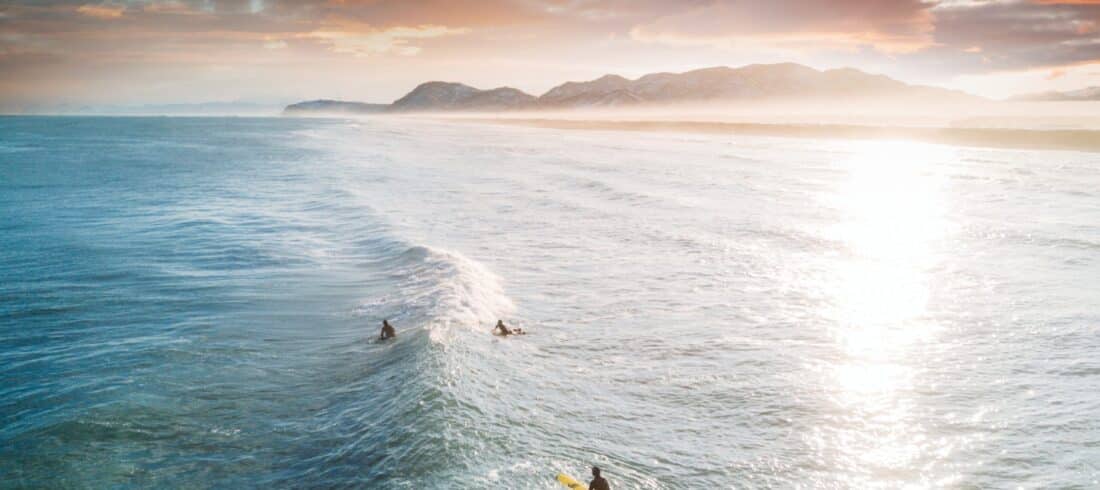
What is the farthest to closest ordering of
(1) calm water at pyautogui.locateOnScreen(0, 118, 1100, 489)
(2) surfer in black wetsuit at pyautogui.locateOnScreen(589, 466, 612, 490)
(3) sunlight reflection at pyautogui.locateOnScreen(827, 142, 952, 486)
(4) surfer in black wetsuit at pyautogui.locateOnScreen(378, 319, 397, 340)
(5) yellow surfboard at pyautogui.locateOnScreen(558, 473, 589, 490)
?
(4) surfer in black wetsuit at pyautogui.locateOnScreen(378, 319, 397, 340) < (3) sunlight reflection at pyautogui.locateOnScreen(827, 142, 952, 486) < (1) calm water at pyautogui.locateOnScreen(0, 118, 1100, 489) < (5) yellow surfboard at pyautogui.locateOnScreen(558, 473, 589, 490) < (2) surfer in black wetsuit at pyautogui.locateOnScreen(589, 466, 612, 490)

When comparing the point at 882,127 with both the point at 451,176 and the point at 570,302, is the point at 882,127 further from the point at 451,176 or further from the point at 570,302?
the point at 570,302

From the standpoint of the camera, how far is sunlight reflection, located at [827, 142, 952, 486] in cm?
1252

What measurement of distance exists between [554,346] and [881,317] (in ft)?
33.0

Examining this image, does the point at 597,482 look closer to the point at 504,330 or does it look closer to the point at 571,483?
the point at 571,483

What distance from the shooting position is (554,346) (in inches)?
694

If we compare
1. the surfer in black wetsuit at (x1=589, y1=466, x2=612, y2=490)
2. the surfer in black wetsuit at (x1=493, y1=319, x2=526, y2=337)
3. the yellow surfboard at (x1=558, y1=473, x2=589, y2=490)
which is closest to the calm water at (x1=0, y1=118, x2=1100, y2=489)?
the surfer in black wetsuit at (x1=493, y1=319, x2=526, y2=337)

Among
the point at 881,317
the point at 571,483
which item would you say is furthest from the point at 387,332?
the point at 881,317

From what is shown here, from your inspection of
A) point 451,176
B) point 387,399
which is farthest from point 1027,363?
point 451,176

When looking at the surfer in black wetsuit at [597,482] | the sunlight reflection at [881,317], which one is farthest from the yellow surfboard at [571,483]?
the sunlight reflection at [881,317]

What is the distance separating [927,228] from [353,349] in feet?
97.1

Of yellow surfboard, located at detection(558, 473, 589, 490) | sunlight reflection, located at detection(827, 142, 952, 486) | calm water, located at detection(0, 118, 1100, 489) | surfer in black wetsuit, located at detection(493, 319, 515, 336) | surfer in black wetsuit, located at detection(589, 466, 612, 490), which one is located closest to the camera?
surfer in black wetsuit, located at detection(589, 466, 612, 490)

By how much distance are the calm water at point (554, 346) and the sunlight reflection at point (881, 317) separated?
96 mm

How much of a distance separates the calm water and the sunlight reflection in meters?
0.10

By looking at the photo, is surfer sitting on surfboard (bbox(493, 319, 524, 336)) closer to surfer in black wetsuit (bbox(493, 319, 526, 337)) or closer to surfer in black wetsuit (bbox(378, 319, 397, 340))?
surfer in black wetsuit (bbox(493, 319, 526, 337))
